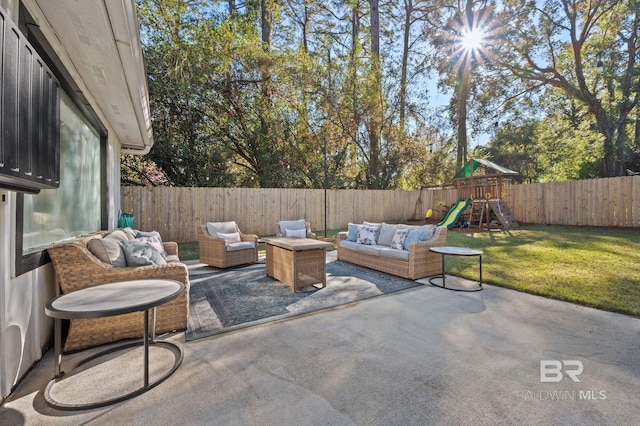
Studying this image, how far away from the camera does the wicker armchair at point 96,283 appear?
2.26 m

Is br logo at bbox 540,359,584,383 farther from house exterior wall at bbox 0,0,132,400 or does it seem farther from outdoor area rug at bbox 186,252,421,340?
house exterior wall at bbox 0,0,132,400

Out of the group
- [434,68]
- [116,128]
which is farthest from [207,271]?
[434,68]

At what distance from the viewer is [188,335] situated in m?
2.51

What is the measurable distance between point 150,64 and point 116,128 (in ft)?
12.0

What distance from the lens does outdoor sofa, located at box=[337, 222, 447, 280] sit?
428cm

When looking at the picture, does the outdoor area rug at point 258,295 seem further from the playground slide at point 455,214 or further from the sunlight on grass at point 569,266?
the playground slide at point 455,214

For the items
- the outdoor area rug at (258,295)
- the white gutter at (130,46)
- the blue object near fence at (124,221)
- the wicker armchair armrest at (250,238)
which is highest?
the white gutter at (130,46)

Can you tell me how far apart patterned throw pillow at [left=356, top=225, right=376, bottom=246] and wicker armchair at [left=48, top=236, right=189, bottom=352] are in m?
3.39

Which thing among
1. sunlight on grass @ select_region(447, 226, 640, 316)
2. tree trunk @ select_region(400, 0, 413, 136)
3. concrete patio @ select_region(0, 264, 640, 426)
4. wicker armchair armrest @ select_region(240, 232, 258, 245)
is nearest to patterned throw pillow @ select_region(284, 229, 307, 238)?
wicker armchair armrest @ select_region(240, 232, 258, 245)

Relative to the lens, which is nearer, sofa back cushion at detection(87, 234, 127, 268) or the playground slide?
sofa back cushion at detection(87, 234, 127, 268)

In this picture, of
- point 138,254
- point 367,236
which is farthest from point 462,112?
point 138,254

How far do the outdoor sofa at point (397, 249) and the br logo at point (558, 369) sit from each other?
2.18 m

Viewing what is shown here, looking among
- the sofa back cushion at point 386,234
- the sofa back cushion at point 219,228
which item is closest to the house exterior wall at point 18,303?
the sofa back cushion at point 219,228

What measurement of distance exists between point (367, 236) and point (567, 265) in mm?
3225
